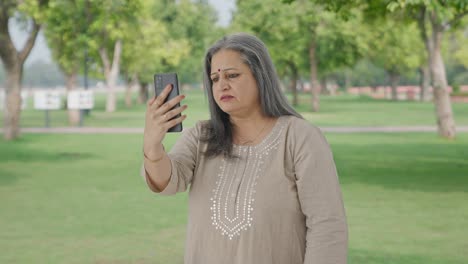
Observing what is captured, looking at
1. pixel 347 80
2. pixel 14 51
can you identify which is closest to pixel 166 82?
pixel 14 51

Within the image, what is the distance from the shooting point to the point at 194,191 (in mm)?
2990

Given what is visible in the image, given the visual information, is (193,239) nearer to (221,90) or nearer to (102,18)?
(221,90)

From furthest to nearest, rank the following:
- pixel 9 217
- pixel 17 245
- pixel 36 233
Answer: pixel 9 217 → pixel 36 233 → pixel 17 245

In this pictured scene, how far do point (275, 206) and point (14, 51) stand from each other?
23587 millimetres

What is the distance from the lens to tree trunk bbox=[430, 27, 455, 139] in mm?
23609

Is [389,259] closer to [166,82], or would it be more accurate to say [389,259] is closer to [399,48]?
[166,82]

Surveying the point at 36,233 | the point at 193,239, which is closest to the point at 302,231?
the point at 193,239

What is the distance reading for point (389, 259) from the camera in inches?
314

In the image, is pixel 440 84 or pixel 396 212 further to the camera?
pixel 440 84

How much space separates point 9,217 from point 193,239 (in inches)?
337

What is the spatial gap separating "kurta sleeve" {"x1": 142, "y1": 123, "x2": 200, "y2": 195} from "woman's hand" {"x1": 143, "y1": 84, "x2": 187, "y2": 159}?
0.48 ft

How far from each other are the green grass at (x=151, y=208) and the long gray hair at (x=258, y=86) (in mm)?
5189

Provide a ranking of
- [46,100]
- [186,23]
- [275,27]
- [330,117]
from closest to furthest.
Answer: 1. [46,100]
2. [330,117]
3. [275,27]
4. [186,23]

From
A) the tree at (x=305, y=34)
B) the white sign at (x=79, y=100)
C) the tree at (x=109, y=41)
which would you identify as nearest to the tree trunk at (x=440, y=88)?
the white sign at (x=79, y=100)
